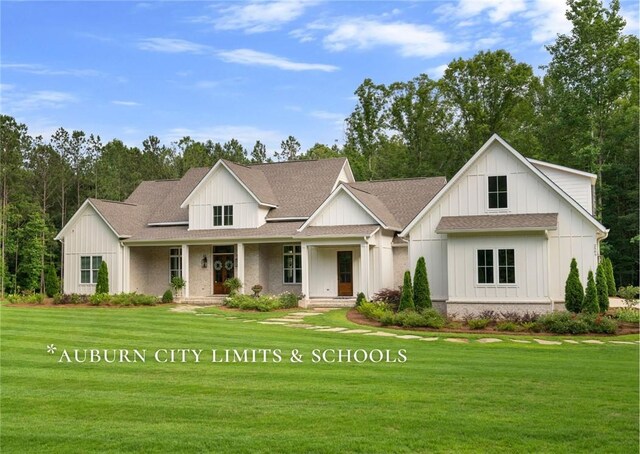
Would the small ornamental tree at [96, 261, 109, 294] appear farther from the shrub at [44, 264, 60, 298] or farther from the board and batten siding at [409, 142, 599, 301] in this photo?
the board and batten siding at [409, 142, 599, 301]

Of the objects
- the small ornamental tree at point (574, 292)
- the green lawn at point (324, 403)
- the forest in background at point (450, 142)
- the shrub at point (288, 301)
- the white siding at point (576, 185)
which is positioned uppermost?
the forest in background at point (450, 142)

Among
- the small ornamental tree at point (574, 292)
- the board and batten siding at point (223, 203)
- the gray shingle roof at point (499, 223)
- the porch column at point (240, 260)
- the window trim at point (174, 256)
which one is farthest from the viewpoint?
the window trim at point (174, 256)

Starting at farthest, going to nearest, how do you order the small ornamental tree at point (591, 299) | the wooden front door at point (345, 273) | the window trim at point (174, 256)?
the window trim at point (174, 256) → the wooden front door at point (345, 273) → the small ornamental tree at point (591, 299)

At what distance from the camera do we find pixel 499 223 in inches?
840

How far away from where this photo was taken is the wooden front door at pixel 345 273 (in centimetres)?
2834

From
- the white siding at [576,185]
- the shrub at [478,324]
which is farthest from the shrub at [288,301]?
the white siding at [576,185]

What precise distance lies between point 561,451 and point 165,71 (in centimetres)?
1998

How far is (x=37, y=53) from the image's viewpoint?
18.8m

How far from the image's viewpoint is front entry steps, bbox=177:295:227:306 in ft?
95.2

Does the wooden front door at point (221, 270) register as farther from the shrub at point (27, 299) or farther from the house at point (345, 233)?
the shrub at point (27, 299)

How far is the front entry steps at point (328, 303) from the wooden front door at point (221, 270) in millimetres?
5411

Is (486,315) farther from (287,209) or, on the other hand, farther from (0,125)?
(0,125)

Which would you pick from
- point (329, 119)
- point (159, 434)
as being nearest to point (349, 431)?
point (159, 434)

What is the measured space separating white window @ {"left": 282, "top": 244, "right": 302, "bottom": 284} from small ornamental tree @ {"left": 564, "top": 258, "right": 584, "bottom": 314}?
43.9ft
